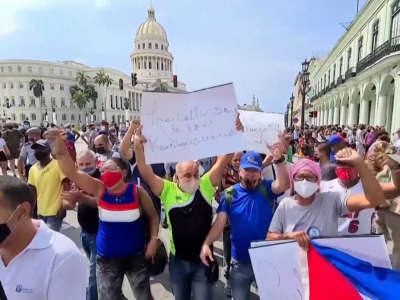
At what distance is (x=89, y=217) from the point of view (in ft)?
9.77

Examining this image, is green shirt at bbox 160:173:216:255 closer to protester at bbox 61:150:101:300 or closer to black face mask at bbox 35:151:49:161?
protester at bbox 61:150:101:300

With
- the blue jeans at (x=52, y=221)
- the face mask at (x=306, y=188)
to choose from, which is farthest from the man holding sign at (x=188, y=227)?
the blue jeans at (x=52, y=221)

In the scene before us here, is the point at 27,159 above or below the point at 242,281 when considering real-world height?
above

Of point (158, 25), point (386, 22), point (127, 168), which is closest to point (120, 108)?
point (158, 25)

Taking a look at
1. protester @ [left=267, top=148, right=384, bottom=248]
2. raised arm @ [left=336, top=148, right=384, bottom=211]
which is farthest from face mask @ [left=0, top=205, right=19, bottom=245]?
raised arm @ [left=336, top=148, right=384, bottom=211]

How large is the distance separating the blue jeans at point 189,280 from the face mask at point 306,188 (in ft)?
3.34

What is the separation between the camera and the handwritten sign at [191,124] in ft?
8.57

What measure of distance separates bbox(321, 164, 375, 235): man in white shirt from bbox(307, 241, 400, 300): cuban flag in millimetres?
800

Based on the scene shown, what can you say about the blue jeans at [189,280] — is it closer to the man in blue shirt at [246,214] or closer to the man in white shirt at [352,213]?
the man in blue shirt at [246,214]

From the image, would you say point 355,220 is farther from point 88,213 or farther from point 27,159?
point 27,159

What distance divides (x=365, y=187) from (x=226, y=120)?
1214mm

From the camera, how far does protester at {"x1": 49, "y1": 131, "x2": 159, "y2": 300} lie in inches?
103

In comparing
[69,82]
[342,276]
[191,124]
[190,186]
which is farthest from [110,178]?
[69,82]

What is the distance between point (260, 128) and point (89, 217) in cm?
206
